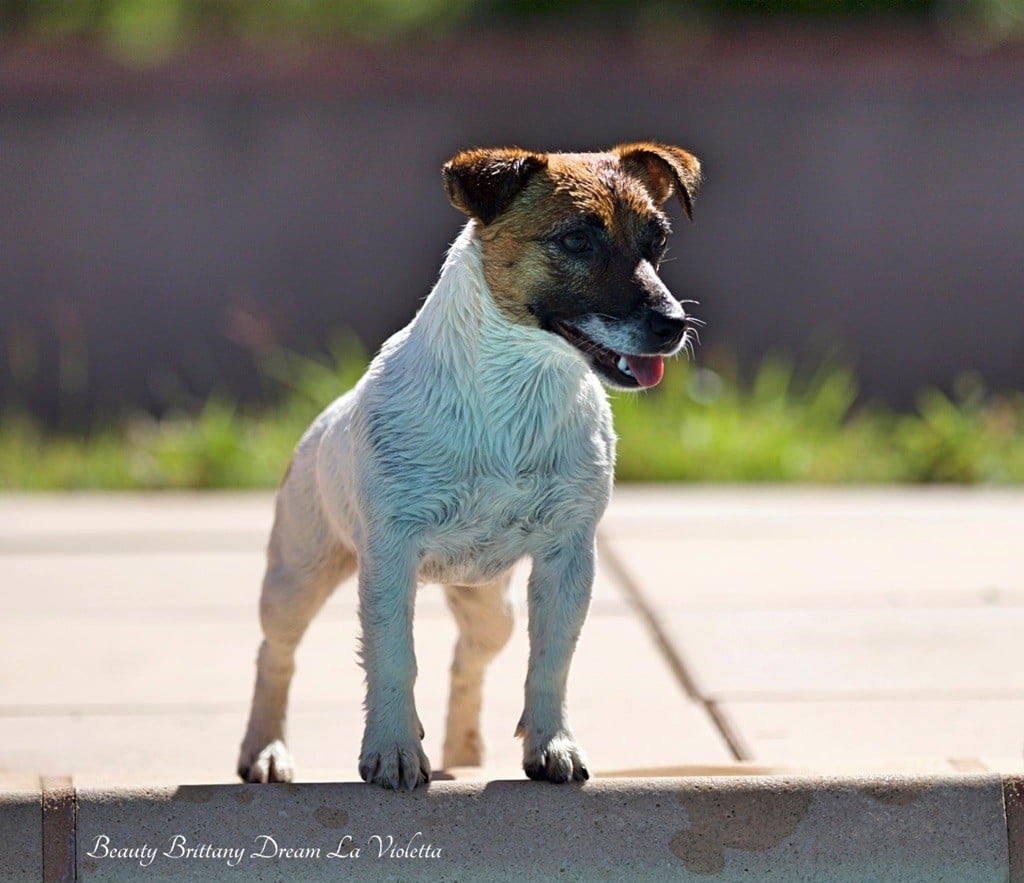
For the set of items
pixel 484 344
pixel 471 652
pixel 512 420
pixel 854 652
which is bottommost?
pixel 854 652

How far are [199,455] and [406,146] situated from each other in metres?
3.62

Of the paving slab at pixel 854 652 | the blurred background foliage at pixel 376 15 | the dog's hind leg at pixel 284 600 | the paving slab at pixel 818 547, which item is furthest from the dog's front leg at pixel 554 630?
the blurred background foliage at pixel 376 15

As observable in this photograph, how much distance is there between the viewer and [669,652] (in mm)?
6508

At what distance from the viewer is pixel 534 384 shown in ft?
14.0

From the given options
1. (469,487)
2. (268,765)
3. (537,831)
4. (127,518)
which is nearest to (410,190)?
(127,518)

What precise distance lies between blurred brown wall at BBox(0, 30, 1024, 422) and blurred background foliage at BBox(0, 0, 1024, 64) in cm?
331

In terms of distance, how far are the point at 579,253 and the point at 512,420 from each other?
45cm

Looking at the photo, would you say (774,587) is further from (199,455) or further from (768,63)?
(768,63)

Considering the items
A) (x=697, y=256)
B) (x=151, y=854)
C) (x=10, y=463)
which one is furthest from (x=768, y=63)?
(x=151, y=854)

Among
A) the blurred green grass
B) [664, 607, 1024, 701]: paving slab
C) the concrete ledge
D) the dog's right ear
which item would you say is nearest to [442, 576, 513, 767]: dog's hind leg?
the concrete ledge

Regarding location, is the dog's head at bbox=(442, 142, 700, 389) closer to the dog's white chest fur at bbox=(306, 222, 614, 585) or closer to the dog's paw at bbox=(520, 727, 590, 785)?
the dog's white chest fur at bbox=(306, 222, 614, 585)

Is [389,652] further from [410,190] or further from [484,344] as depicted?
[410,190]

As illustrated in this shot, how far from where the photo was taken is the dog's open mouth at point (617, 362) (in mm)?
4117

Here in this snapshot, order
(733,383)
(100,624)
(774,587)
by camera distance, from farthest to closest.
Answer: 1. (733,383)
2. (774,587)
3. (100,624)
